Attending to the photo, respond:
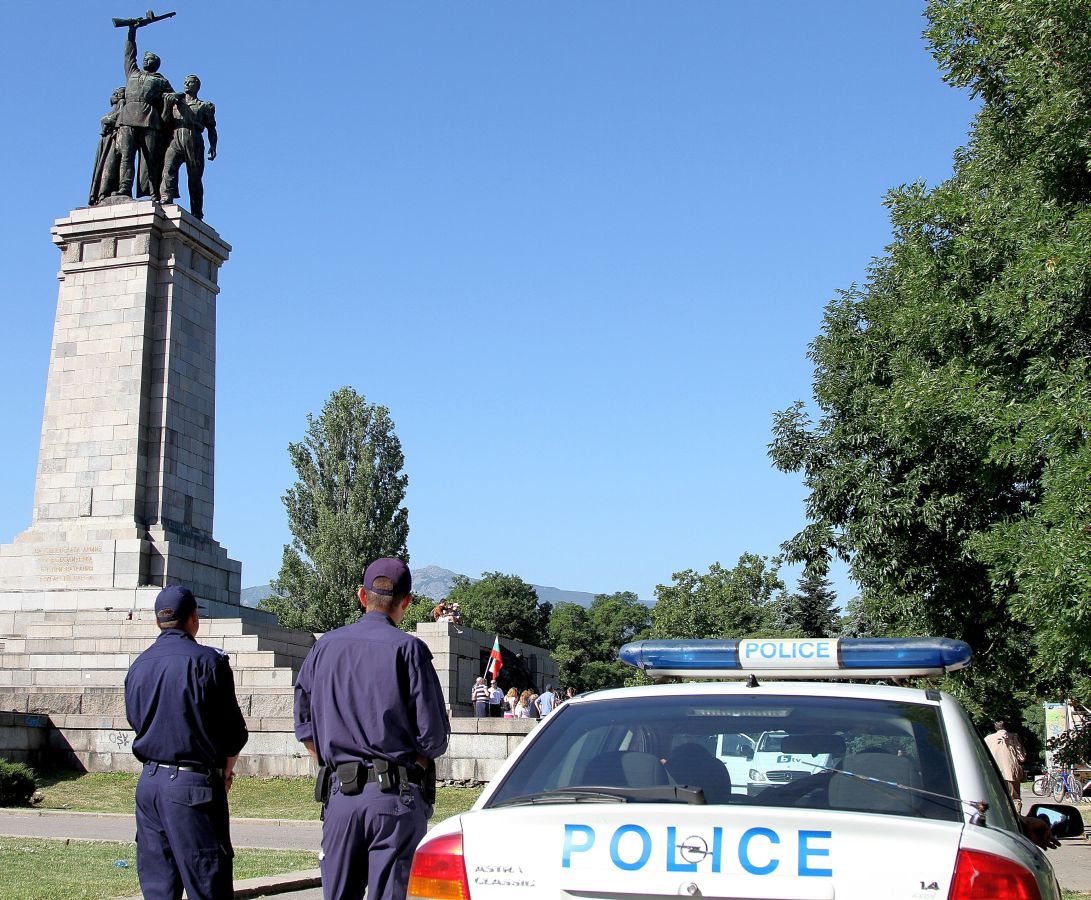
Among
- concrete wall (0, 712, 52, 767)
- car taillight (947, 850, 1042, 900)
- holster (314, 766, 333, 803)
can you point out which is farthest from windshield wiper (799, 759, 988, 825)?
concrete wall (0, 712, 52, 767)

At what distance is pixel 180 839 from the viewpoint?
17.6ft

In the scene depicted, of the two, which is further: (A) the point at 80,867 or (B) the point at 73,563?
(B) the point at 73,563

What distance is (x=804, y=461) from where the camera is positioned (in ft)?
77.0

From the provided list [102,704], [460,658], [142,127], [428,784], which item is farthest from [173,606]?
[142,127]

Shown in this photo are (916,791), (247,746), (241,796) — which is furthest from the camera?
(247,746)

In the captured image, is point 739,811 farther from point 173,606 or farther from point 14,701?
point 14,701

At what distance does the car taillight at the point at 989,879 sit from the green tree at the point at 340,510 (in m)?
51.8

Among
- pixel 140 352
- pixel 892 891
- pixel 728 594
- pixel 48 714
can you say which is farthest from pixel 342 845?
pixel 728 594

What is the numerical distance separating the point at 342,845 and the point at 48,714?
1735 centimetres

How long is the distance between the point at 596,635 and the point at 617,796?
4036 inches

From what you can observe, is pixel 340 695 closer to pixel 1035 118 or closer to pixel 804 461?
pixel 1035 118

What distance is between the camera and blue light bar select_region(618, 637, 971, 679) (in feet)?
18.0

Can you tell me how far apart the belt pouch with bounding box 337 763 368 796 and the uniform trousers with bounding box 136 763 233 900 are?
944 mm

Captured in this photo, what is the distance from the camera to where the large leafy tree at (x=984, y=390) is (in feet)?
45.0
